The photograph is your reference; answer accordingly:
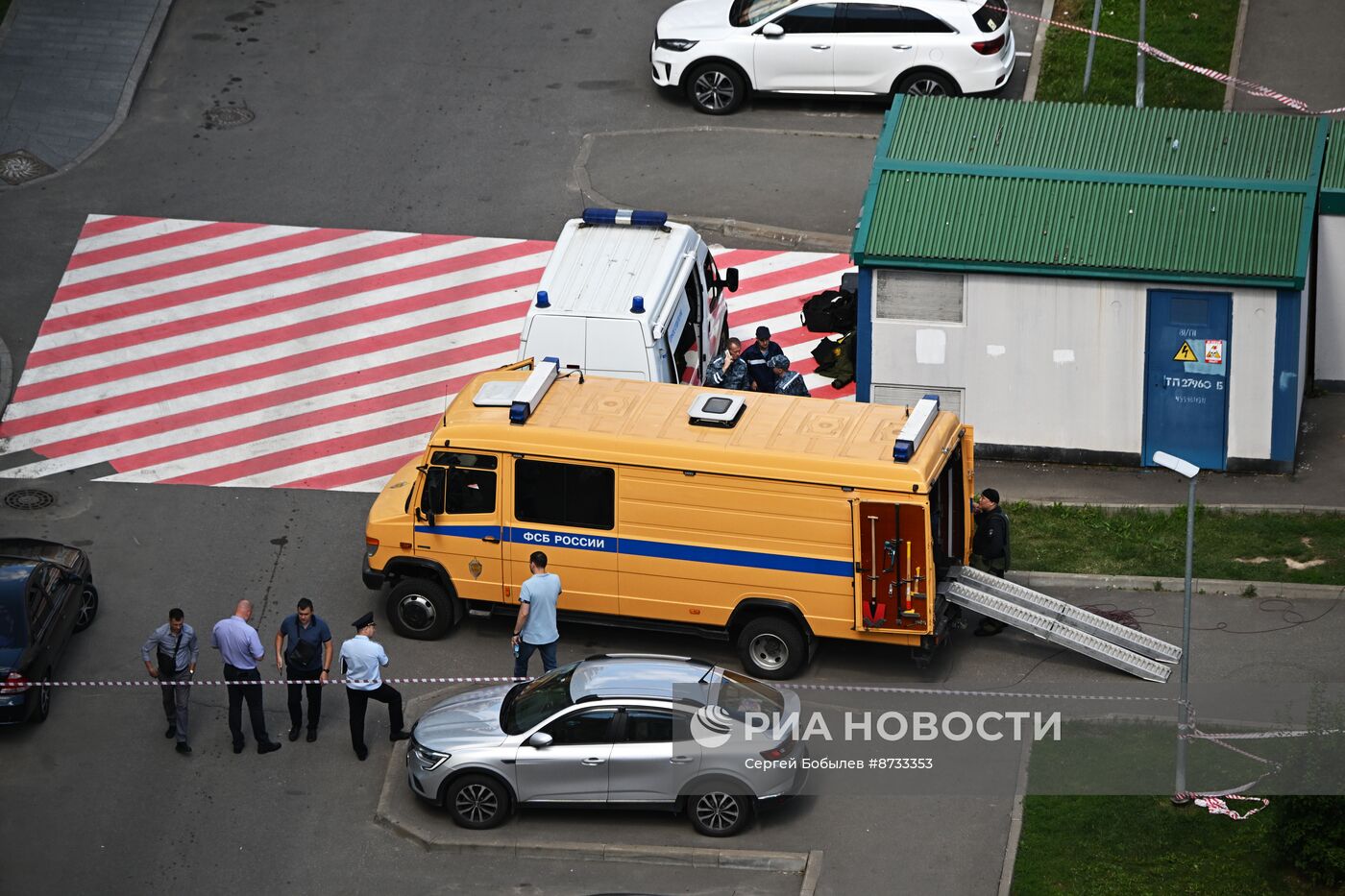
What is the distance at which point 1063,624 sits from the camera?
64.0 ft

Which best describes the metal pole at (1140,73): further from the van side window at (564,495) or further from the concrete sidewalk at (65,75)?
the concrete sidewalk at (65,75)

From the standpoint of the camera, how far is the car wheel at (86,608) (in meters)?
20.8

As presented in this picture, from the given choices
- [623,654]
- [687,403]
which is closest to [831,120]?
[687,403]

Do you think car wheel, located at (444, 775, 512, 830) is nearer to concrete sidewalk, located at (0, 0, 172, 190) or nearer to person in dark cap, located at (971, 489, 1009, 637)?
person in dark cap, located at (971, 489, 1009, 637)

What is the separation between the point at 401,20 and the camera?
33.3m

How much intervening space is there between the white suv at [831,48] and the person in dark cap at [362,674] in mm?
14279

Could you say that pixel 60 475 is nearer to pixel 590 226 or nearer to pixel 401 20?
pixel 590 226

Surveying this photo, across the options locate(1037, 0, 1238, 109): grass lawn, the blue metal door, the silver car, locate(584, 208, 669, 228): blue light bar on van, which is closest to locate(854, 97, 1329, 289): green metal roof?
the blue metal door

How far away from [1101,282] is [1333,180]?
328cm

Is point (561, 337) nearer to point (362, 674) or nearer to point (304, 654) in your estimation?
point (304, 654)

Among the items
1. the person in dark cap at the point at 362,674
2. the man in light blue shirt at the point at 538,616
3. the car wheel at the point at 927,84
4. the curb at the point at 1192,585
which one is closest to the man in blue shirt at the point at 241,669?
the person in dark cap at the point at 362,674

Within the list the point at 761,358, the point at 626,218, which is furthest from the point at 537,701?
the point at 626,218

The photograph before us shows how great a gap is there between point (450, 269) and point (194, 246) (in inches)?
146

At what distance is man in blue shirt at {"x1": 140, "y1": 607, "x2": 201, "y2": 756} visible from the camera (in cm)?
1869
